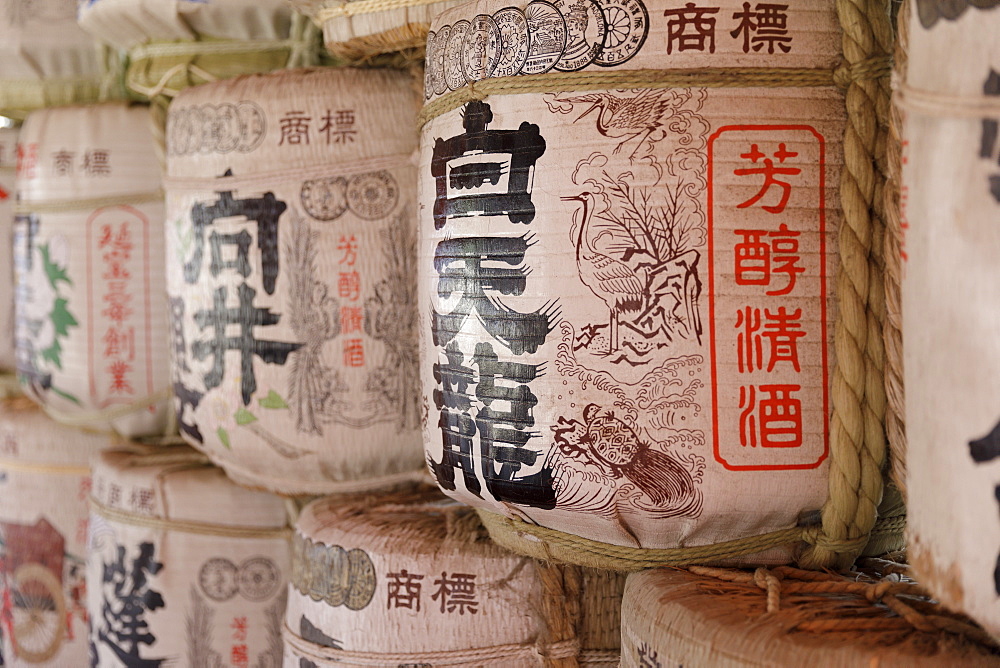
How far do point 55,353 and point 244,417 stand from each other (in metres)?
0.43

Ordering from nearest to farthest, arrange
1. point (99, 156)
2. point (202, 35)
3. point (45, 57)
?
point (202, 35), point (99, 156), point (45, 57)

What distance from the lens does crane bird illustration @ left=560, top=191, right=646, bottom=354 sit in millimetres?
Result: 695

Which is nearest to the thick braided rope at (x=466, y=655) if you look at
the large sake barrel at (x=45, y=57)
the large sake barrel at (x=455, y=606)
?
the large sake barrel at (x=455, y=606)

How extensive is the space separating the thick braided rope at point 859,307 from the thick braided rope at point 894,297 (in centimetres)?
1

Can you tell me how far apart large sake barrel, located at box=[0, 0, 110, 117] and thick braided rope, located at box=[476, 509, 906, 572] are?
38.9 inches

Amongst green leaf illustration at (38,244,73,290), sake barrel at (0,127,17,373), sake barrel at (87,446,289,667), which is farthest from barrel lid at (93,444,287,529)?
sake barrel at (0,127,17,373)

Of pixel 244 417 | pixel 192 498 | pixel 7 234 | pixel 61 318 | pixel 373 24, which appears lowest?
pixel 192 498

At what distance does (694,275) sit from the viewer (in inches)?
27.1

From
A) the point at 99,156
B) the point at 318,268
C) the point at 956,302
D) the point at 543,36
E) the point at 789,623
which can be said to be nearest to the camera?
the point at 956,302

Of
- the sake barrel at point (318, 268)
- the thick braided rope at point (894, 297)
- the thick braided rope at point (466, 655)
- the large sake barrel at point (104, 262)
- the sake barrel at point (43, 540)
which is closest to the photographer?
the thick braided rope at point (894, 297)

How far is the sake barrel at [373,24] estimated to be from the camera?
0.91 meters

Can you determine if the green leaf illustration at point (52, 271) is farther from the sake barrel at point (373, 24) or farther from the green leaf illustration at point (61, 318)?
the sake barrel at point (373, 24)

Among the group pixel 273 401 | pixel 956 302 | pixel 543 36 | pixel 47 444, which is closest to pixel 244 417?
pixel 273 401

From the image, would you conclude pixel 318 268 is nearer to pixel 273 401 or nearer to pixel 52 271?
pixel 273 401
